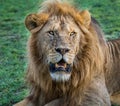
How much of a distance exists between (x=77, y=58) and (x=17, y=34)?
5.19 metres

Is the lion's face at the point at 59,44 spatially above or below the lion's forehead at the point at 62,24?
below

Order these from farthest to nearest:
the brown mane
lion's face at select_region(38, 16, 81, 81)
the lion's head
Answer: the brown mane < the lion's head < lion's face at select_region(38, 16, 81, 81)

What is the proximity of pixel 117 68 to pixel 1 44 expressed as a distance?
12.7ft

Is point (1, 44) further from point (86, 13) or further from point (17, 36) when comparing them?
point (86, 13)

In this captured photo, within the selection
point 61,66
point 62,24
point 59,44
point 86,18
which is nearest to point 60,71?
point 61,66

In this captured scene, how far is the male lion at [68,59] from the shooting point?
5.73m

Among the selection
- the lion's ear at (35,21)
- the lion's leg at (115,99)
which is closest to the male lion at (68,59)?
the lion's ear at (35,21)

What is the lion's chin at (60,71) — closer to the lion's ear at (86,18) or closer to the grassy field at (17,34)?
the lion's ear at (86,18)

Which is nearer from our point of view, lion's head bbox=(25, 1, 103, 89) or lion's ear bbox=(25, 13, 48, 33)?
lion's head bbox=(25, 1, 103, 89)

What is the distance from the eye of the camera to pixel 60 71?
563 centimetres

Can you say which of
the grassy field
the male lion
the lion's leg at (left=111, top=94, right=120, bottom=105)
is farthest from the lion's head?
the lion's leg at (left=111, top=94, right=120, bottom=105)

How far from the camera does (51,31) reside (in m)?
5.83

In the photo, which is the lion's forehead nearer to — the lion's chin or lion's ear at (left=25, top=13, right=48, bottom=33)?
lion's ear at (left=25, top=13, right=48, bottom=33)

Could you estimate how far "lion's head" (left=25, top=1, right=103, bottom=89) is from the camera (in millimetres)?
5701
